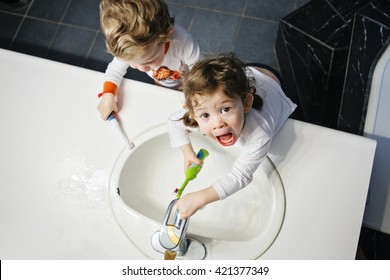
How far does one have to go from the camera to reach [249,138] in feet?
2.51

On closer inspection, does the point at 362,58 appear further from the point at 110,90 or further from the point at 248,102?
the point at 110,90

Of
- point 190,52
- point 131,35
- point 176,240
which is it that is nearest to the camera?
point 176,240

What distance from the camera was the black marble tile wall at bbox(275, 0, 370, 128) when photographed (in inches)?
53.3

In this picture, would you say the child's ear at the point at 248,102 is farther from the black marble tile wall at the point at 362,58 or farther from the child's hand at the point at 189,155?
the black marble tile wall at the point at 362,58

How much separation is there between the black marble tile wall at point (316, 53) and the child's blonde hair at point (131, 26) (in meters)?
0.79

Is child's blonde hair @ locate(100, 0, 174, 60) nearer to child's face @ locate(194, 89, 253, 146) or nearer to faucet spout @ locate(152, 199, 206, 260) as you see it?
child's face @ locate(194, 89, 253, 146)

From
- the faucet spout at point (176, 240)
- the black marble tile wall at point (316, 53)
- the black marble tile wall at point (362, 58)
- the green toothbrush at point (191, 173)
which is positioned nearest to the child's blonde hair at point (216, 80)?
the green toothbrush at point (191, 173)

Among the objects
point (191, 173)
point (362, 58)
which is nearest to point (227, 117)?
point (191, 173)

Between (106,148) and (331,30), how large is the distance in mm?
1059

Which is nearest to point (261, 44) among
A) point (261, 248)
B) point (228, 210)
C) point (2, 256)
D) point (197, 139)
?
point (197, 139)

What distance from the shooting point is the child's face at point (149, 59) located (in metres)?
0.81

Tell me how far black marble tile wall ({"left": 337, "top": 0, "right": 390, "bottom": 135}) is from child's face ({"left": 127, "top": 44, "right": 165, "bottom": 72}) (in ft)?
2.08

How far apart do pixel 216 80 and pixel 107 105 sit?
0.33 m

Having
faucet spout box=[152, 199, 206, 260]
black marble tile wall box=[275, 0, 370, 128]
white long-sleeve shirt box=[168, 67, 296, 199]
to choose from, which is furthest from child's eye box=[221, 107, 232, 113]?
black marble tile wall box=[275, 0, 370, 128]
